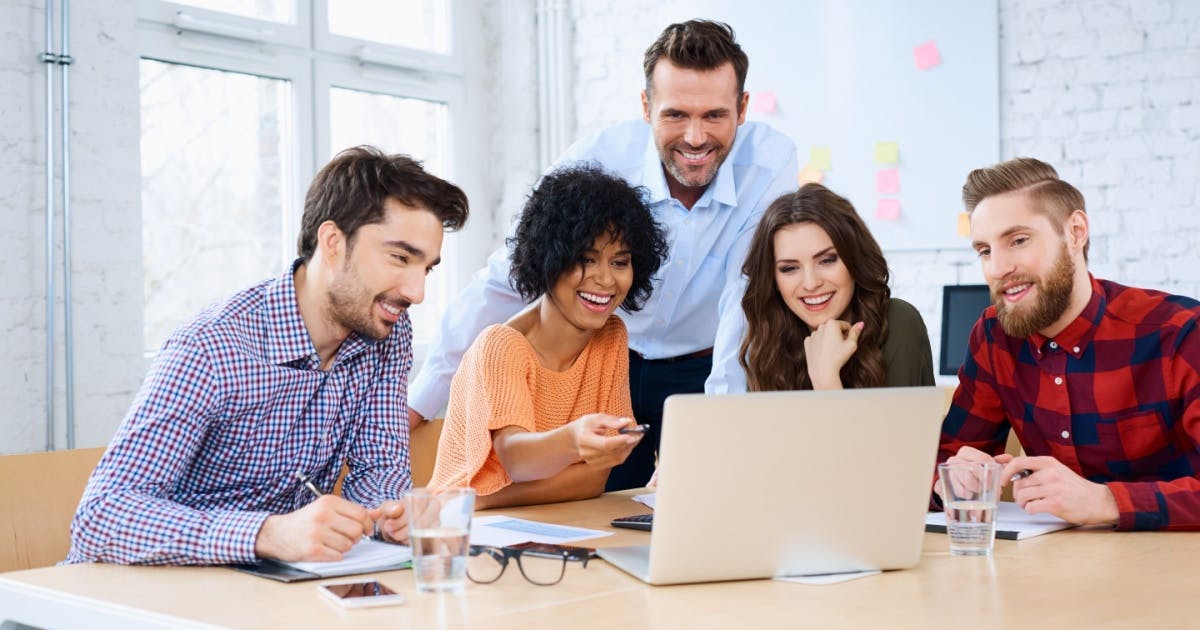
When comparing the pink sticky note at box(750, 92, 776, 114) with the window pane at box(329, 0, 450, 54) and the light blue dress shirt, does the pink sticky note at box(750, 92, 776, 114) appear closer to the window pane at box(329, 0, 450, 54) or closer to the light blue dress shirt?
the window pane at box(329, 0, 450, 54)

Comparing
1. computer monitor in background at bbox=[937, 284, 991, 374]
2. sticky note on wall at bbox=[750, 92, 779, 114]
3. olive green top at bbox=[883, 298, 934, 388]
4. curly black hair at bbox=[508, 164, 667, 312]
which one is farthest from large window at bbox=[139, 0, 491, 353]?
olive green top at bbox=[883, 298, 934, 388]

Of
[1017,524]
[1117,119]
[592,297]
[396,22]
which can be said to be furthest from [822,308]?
[396,22]

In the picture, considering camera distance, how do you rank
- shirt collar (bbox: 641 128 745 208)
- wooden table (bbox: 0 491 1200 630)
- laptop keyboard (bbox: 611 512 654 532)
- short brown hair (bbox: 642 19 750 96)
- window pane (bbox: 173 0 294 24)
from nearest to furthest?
wooden table (bbox: 0 491 1200 630) → laptop keyboard (bbox: 611 512 654 532) → short brown hair (bbox: 642 19 750 96) → shirt collar (bbox: 641 128 745 208) → window pane (bbox: 173 0 294 24)

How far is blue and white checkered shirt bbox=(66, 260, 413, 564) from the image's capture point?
1.48 metres

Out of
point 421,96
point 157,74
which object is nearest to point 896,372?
point 157,74

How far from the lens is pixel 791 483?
1310 millimetres

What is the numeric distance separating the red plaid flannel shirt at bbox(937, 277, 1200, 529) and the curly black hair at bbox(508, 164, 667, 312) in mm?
686

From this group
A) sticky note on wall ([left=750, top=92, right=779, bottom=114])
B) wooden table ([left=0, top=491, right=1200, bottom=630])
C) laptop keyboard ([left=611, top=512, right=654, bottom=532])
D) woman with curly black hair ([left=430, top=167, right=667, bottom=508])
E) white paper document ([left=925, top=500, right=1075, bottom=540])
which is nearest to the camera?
wooden table ([left=0, top=491, right=1200, bottom=630])

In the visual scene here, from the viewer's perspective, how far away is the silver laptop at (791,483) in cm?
126

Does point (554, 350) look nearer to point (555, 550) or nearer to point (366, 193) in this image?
point (366, 193)

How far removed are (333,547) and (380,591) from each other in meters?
0.17

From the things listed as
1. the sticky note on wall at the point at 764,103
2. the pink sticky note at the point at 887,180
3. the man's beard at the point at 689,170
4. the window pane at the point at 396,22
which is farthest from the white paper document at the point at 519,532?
the window pane at the point at 396,22

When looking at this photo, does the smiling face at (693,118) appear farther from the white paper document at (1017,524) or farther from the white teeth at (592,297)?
the white paper document at (1017,524)

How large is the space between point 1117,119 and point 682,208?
217 centimetres
